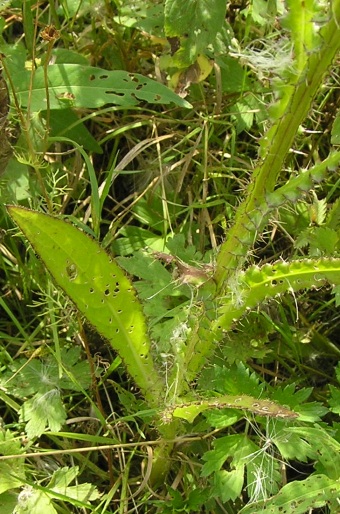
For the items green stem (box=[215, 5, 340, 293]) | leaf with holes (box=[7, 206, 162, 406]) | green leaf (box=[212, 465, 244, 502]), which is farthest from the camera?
green leaf (box=[212, 465, 244, 502])

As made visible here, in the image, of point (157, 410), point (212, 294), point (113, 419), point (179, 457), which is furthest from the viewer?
point (113, 419)

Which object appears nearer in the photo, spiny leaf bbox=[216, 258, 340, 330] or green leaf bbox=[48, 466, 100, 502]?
spiny leaf bbox=[216, 258, 340, 330]

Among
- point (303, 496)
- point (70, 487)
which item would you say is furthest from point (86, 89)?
point (303, 496)

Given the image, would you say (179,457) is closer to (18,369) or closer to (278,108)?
(18,369)

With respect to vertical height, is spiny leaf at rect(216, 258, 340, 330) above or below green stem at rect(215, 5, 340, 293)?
below

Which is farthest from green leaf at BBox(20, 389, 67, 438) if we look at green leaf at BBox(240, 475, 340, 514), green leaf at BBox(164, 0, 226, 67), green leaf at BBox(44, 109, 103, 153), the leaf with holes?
green leaf at BBox(164, 0, 226, 67)

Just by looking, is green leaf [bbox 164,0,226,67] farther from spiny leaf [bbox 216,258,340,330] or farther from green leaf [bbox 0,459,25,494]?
green leaf [bbox 0,459,25,494]

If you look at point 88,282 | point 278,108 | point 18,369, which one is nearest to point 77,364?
point 18,369

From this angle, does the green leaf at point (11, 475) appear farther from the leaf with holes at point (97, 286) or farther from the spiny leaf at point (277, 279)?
the spiny leaf at point (277, 279)
